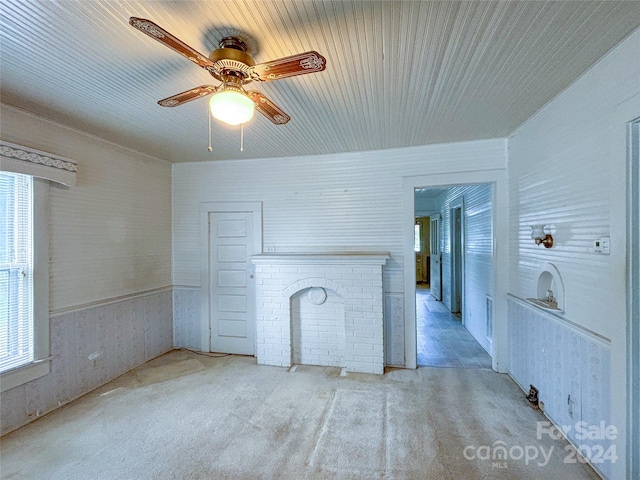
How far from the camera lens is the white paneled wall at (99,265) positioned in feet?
8.39

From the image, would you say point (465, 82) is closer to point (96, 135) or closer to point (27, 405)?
point (96, 135)

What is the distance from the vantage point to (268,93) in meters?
2.14

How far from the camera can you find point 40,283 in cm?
251

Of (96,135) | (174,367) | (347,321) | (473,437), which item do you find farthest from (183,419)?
(96,135)

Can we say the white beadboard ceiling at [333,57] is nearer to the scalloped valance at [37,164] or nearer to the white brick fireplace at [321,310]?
the scalloped valance at [37,164]

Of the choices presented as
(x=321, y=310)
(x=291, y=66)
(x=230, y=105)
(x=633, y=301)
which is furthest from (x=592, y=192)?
(x=321, y=310)

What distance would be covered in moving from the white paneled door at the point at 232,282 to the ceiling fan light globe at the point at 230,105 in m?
2.35

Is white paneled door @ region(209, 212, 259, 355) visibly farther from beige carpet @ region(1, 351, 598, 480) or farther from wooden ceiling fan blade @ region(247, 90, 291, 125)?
wooden ceiling fan blade @ region(247, 90, 291, 125)

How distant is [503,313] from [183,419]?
3305mm

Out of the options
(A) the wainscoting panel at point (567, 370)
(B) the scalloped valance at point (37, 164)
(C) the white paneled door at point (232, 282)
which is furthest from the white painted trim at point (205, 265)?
(A) the wainscoting panel at point (567, 370)

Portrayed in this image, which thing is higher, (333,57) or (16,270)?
(333,57)

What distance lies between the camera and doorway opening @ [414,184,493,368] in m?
3.70

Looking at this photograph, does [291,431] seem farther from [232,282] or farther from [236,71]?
[236,71]

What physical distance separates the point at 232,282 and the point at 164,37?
311 cm
